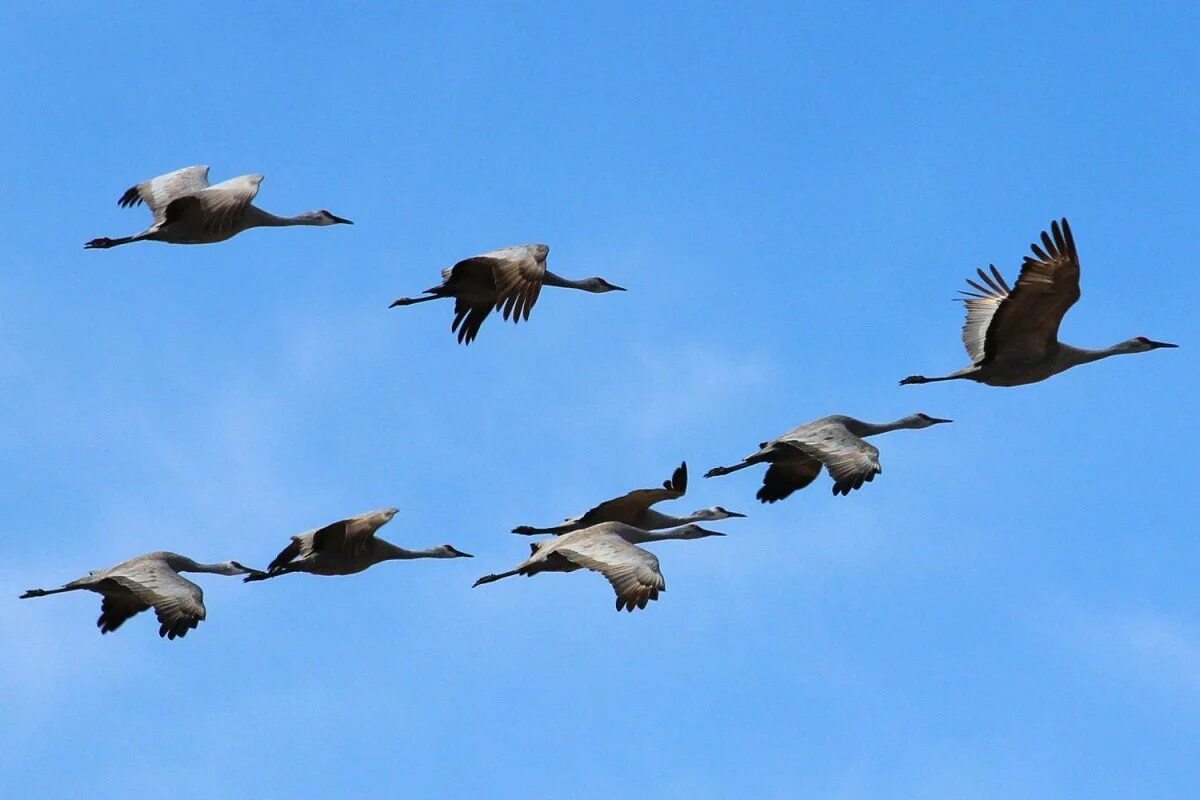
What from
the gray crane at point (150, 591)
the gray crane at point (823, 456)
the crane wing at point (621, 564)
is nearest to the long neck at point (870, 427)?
the gray crane at point (823, 456)

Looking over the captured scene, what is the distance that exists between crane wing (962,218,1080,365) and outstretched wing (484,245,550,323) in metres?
3.68

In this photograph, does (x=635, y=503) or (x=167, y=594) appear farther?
(x=635, y=503)

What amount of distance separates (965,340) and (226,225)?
21.3 ft

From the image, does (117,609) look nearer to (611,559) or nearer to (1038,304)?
(611,559)

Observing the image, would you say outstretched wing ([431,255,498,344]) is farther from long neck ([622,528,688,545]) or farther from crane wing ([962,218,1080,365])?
crane wing ([962,218,1080,365])

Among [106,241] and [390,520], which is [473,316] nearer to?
[390,520]

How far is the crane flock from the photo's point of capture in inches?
605

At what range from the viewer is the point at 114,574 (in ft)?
53.1

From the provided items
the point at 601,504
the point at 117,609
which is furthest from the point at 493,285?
the point at 117,609

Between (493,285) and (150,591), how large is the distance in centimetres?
363

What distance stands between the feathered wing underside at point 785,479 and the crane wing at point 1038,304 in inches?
71.6

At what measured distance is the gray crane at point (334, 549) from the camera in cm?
1565

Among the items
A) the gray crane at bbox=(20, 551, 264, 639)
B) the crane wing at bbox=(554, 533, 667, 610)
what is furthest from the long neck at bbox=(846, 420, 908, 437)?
the gray crane at bbox=(20, 551, 264, 639)

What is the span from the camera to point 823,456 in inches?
625
